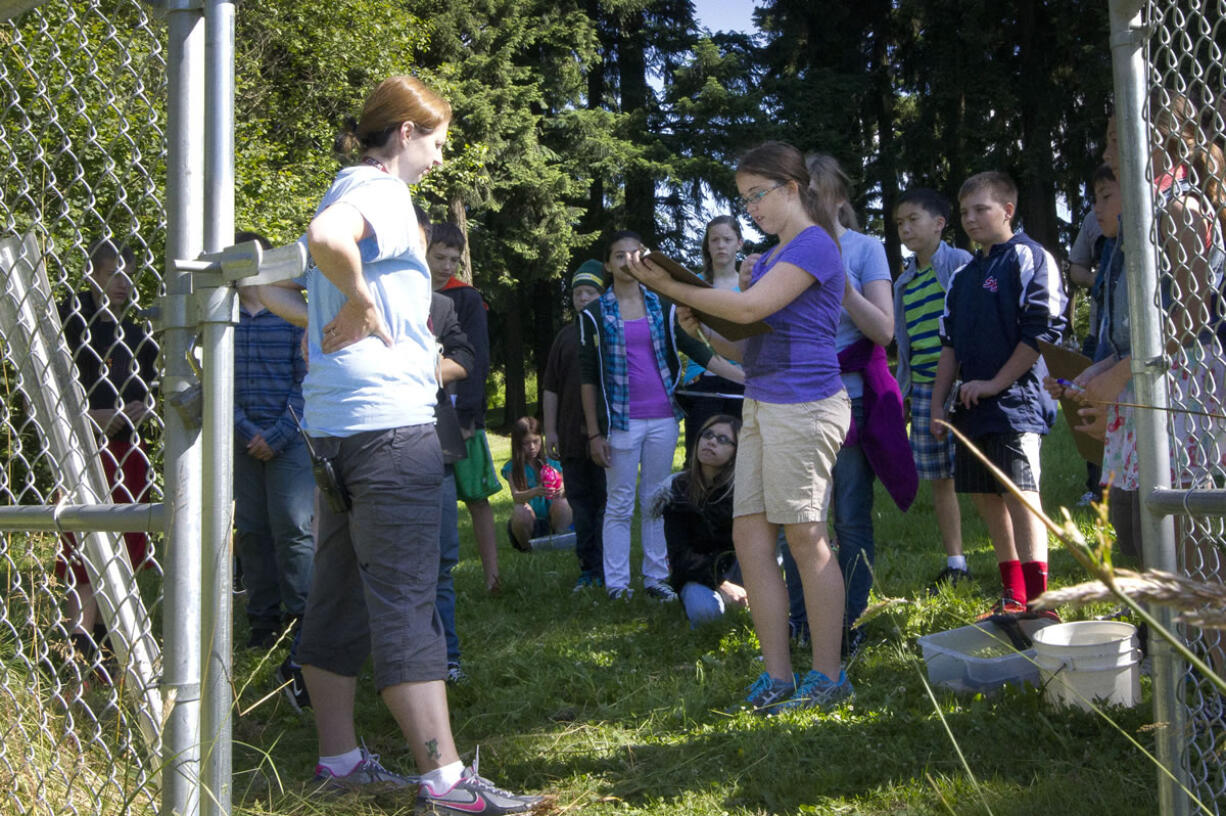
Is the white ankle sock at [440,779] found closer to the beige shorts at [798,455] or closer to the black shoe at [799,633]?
the beige shorts at [798,455]

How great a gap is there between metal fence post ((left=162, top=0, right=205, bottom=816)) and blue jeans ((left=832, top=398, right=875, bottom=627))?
2.96 metres

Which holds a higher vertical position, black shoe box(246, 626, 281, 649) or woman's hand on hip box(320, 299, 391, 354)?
woman's hand on hip box(320, 299, 391, 354)

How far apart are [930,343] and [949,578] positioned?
1.13 m

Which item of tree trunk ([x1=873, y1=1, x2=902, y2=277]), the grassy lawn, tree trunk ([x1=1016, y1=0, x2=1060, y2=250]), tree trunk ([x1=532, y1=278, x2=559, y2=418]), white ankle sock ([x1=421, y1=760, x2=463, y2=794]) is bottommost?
the grassy lawn

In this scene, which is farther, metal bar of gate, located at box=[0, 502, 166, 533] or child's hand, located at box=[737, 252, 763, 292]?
child's hand, located at box=[737, 252, 763, 292]

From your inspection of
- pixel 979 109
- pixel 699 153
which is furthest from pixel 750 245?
pixel 979 109

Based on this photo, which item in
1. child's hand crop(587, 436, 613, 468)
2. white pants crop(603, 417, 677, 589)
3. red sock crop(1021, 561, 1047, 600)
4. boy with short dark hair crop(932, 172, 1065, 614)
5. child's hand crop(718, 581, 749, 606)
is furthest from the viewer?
child's hand crop(587, 436, 613, 468)

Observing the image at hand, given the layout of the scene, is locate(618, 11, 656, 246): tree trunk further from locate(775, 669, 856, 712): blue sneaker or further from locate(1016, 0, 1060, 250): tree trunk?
locate(775, 669, 856, 712): blue sneaker

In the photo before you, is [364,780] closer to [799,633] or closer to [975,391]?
[799,633]

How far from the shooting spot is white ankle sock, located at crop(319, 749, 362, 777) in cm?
319

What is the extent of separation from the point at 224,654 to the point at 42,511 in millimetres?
486

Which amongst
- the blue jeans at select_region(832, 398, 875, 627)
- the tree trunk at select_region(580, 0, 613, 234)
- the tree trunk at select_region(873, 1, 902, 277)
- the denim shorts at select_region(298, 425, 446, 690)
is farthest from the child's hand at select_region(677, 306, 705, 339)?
the tree trunk at select_region(580, 0, 613, 234)

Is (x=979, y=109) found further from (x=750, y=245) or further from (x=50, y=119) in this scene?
(x=50, y=119)

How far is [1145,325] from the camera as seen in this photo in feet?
7.80
